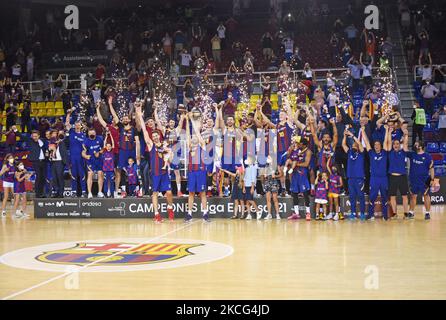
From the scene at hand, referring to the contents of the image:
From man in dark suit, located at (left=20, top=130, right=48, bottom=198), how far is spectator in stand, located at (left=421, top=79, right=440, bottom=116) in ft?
42.2

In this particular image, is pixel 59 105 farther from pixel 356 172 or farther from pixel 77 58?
pixel 356 172

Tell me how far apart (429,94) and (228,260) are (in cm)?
1430

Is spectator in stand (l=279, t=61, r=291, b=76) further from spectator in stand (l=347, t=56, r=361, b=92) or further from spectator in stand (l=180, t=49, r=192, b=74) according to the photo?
spectator in stand (l=180, t=49, r=192, b=74)

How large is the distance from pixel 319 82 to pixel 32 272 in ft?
55.9

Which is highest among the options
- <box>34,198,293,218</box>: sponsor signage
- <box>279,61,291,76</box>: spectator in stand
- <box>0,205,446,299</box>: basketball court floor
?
<box>279,61,291,76</box>: spectator in stand

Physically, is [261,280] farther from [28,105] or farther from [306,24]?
[306,24]

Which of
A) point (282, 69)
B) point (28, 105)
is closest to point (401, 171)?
point (282, 69)

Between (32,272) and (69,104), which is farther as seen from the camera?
(69,104)

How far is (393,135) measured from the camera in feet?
47.6

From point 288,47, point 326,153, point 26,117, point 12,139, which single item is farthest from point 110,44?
point 326,153

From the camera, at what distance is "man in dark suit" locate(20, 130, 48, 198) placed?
52.0ft

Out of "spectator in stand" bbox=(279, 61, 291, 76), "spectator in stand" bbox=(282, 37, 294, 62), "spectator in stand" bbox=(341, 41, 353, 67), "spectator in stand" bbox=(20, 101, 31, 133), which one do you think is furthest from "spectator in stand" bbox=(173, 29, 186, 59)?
"spectator in stand" bbox=(341, 41, 353, 67)

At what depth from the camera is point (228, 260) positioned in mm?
Answer: 8633
